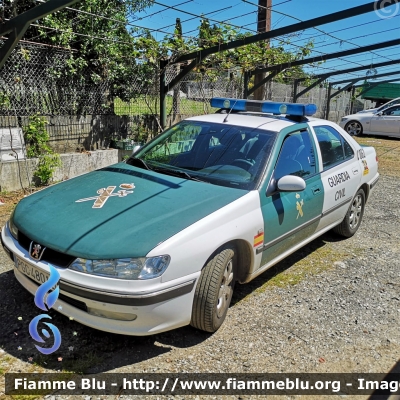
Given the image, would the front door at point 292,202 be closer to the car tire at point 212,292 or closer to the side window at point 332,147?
the side window at point 332,147

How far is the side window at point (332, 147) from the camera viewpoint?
4.24 meters

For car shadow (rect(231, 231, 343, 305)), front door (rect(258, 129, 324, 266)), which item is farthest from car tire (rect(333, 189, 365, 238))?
front door (rect(258, 129, 324, 266))

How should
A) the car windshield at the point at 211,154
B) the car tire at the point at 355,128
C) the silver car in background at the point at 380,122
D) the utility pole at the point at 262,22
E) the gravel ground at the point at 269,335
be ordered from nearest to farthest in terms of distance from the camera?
the gravel ground at the point at 269,335 < the car windshield at the point at 211,154 < the utility pole at the point at 262,22 < the silver car in background at the point at 380,122 < the car tire at the point at 355,128

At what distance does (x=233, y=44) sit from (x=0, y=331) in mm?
6268

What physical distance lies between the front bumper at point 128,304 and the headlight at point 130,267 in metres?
0.05

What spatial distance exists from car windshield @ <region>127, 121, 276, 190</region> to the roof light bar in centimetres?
47

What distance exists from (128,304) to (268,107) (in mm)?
2718

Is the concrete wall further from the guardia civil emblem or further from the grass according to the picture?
the guardia civil emblem

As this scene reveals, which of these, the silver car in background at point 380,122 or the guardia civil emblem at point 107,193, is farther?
the silver car in background at point 380,122

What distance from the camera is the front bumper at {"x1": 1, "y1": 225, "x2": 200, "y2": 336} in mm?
2400

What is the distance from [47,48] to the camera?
21.9 feet

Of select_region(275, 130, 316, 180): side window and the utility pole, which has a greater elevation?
the utility pole

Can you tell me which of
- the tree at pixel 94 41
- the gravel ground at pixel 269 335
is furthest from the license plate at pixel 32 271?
the tree at pixel 94 41

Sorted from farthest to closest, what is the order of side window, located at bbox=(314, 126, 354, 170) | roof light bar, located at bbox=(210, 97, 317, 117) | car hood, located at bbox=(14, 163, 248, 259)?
side window, located at bbox=(314, 126, 354, 170), roof light bar, located at bbox=(210, 97, 317, 117), car hood, located at bbox=(14, 163, 248, 259)
